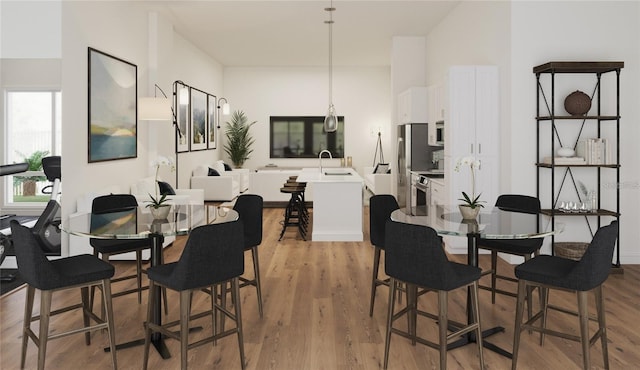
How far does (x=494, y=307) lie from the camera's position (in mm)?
4055

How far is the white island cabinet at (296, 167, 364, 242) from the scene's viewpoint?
6.77 m

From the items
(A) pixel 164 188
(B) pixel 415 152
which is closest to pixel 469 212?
(B) pixel 415 152

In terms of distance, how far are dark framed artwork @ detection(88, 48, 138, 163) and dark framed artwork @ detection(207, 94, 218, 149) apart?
14.5 feet

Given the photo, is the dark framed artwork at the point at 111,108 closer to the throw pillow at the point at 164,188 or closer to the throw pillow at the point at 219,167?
the throw pillow at the point at 164,188

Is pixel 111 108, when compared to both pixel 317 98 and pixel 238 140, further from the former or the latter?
pixel 317 98

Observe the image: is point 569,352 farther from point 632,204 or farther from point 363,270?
point 632,204

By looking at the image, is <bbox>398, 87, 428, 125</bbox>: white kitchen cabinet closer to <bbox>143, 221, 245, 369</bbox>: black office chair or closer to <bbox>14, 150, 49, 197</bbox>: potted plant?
<bbox>14, 150, 49, 197</bbox>: potted plant

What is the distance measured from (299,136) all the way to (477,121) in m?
7.34

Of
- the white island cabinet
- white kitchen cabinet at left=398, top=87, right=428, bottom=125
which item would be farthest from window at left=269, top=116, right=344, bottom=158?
the white island cabinet

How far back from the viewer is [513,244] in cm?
378

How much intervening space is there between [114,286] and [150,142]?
3.00 m

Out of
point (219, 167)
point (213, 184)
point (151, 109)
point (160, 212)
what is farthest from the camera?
point (219, 167)

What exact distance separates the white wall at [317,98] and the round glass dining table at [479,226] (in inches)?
349

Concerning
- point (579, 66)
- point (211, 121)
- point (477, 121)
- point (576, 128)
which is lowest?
point (576, 128)
